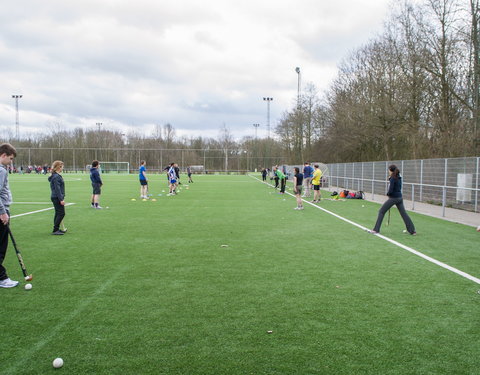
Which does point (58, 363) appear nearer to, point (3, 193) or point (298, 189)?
point (3, 193)

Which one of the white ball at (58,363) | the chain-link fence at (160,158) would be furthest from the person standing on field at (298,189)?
the chain-link fence at (160,158)

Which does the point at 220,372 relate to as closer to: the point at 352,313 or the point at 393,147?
the point at 352,313

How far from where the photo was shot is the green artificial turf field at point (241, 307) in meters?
3.38

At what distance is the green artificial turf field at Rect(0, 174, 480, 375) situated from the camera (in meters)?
3.38

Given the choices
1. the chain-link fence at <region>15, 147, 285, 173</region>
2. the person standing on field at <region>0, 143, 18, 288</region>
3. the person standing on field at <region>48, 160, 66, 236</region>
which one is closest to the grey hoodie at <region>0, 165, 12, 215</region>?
the person standing on field at <region>0, 143, 18, 288</region>

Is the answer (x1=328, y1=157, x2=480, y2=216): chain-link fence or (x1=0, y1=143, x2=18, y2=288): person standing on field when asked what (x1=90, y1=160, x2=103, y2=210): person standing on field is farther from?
(x1=328, y1=157, x2=480, y2=216): chain-link fence

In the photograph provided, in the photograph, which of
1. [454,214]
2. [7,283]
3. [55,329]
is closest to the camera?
[55,329]

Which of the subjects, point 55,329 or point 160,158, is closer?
point 55,329

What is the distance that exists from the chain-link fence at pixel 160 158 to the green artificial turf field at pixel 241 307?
2897 inches

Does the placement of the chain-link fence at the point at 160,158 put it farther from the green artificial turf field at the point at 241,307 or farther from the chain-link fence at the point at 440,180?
the green artificial turf field at the point at 241,307

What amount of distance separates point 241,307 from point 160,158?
273 ft

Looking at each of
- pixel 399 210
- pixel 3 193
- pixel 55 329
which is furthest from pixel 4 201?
pixel 399 210

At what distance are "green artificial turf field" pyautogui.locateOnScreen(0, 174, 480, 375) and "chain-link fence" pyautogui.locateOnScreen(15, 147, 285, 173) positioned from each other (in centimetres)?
7359

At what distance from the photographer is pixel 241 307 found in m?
4.61
